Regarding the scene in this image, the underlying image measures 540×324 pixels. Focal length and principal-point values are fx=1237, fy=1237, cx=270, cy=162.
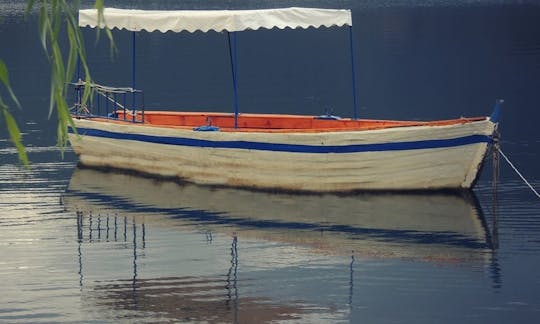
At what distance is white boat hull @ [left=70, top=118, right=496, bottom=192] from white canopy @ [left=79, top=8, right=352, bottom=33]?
2759mm

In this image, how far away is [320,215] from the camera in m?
26.2

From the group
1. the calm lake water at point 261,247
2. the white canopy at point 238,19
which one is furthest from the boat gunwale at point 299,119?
the white canopy at point 238,19

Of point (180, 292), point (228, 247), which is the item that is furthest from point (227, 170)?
point (180, 292)

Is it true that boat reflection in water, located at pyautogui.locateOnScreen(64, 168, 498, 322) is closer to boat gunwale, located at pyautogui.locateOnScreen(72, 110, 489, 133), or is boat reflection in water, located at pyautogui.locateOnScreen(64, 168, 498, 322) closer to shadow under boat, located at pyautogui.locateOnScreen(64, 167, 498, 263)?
shadow under boat, located at pyautogui.locateOnScreen(64, 167, 498, 263)

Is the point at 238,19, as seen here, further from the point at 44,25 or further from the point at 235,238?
the point at 44,25

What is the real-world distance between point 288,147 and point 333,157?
1.08m

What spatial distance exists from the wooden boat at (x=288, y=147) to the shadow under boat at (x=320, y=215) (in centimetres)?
39

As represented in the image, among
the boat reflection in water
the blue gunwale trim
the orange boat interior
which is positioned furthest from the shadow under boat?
the orange boat interior

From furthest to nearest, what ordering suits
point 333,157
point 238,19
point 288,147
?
point 238,19, point 288,147, point 333,157

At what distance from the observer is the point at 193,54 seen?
240ft

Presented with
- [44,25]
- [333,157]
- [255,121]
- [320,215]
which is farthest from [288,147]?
[44,25]

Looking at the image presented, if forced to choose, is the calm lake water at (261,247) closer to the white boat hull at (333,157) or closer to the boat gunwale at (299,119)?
the white boat hull at (333,157)

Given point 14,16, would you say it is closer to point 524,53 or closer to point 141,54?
point 141,54

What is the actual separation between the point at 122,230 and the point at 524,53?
4681 centimetres
